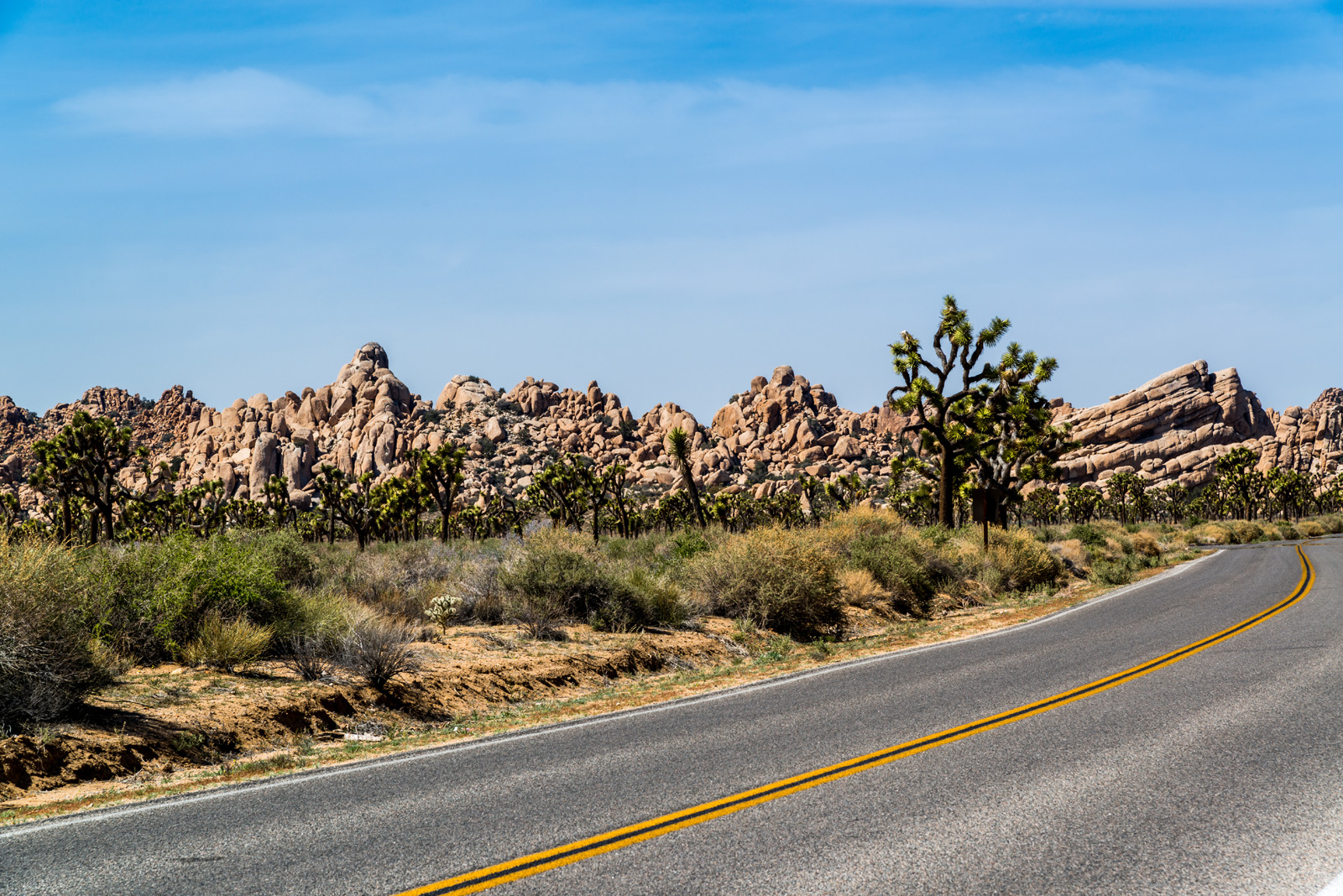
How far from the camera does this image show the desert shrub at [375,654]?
11.1 metres

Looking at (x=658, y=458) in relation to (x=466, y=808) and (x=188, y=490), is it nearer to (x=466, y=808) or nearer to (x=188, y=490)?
(x=188, y=490)

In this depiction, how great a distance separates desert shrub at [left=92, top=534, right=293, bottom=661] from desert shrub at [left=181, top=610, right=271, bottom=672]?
240 millimetres

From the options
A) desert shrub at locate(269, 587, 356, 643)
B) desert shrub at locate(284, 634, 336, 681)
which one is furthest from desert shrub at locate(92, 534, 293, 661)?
desert shrub at locate(284, 634, 336, 681)

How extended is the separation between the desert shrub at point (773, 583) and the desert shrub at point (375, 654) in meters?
7.72

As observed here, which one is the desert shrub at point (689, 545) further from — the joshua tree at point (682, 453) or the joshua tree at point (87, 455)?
the joshua tree at point (87, 455)

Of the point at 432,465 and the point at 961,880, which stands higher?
the point at 432,465

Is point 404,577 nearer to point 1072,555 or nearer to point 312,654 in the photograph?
point 312,654

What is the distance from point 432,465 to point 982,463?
106 feet

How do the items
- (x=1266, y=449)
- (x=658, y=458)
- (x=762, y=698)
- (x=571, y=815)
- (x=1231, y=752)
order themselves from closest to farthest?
1. (x=571, y=815)
2. (x=1231, y=752)
3. (x=762, y=698)
4. (x=1266, y=449)
5. (x=658, y=458)

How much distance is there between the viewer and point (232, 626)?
11.3m

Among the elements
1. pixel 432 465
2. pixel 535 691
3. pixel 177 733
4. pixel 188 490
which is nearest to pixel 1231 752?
pixel 535 691

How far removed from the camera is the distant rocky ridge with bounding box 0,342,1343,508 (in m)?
155

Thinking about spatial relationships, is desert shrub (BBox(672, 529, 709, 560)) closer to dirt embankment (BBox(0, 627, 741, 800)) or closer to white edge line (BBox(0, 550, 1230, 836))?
dirt embankment (BBox(0, 627, 741, 800))

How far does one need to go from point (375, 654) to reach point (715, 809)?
6798mm
